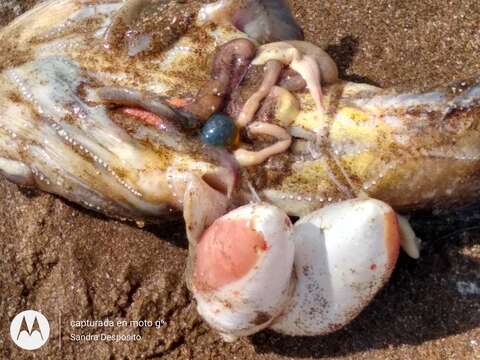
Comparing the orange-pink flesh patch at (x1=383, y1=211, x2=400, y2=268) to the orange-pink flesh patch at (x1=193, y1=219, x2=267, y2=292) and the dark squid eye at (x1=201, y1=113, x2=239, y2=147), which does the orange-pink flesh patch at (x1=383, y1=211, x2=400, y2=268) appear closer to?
the orange-pink flesh patch at (x1=193, y1=219, x2=267, y2=292)

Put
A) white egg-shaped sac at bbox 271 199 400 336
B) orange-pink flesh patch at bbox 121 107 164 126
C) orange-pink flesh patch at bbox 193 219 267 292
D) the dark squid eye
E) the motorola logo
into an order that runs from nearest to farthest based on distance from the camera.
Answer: orange-pink flesh patch at bbox 193 219 267 292 → white egg-shaped sac at bbox 271 199 400 336 → the dark squid eye → orange-pink flesh patch at bbox 121 107 164 126 → the motorola logo

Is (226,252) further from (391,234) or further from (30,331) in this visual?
(30,331)

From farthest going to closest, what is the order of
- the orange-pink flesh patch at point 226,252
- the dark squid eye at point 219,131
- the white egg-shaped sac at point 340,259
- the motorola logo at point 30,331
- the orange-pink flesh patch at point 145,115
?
the motorola logo at point 30,331
the orange-pink flesh patch at point 145,115
the dark squid eye at point 219,131
the white egg-shaped sac at point 340,259
the orange-pink flesh patch at point 226,252

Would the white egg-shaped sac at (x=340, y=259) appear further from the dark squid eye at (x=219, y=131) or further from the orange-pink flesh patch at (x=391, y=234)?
the dark squid eye at (x=219, y=131)

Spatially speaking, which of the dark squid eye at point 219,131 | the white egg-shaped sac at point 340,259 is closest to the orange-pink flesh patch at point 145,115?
the dark squid eye at point 219,131

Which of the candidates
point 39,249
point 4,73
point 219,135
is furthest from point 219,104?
point 39,249

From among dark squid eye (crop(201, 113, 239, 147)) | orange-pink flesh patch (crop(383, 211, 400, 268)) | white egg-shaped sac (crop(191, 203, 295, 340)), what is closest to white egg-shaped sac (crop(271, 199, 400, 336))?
orange-pink flesh patch (crop(383, 211, 400, 268))

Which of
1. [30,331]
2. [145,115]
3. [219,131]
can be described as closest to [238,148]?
[219,131]
